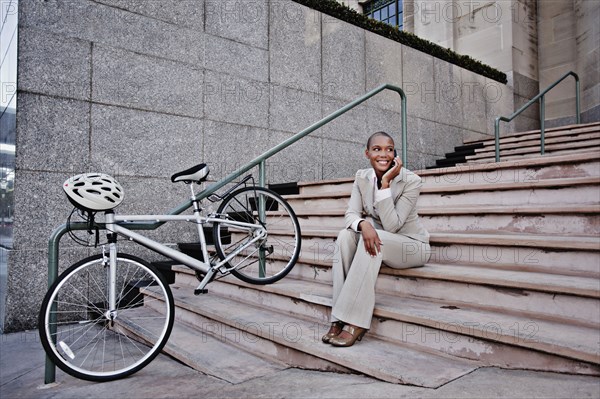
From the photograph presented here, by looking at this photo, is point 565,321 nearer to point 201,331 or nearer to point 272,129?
point 201,331

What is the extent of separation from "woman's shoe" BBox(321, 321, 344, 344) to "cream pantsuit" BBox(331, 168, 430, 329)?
51 mm

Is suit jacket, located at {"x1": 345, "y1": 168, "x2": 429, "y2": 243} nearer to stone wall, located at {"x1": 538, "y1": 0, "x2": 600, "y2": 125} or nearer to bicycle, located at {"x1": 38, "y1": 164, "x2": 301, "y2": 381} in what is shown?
bicycle, located at {"x1": 38, "y1": 164, "x2": 301, "y2": 381}

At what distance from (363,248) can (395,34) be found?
645cm

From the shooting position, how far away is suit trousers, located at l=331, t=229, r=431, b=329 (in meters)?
2.74

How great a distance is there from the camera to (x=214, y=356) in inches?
120

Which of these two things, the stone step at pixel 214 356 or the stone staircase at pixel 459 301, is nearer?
the stone staircase at pixel 459 301

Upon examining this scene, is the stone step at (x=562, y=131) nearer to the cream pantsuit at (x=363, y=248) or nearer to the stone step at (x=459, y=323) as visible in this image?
the cream pantsuit at (x=363, y=248)

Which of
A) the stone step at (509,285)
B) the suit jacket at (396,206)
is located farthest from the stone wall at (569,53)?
the suit jacket at (396,206)

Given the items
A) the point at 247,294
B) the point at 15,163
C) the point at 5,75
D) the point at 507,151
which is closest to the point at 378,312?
the point at 247,294

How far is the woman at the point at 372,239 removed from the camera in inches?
108

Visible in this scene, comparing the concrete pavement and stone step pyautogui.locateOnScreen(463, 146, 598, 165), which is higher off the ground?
stone step pyautogui.locateOnScreen(463, 146, 598, 165)

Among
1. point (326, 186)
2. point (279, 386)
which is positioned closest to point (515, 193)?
point (326, 186)

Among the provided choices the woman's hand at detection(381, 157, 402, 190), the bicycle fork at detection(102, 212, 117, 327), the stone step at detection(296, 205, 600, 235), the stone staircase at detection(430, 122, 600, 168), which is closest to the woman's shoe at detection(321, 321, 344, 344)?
the woman's hand at detection(381, 157, 402, 190)

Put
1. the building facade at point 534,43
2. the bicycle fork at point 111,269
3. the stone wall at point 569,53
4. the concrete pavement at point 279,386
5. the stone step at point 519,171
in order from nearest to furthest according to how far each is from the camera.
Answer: the concrete pavement at point 279,386
the bicycle fork at point 111,269
the stone step at point 519,171
the stone wall at point 569,53
the building facade at point 534,43
